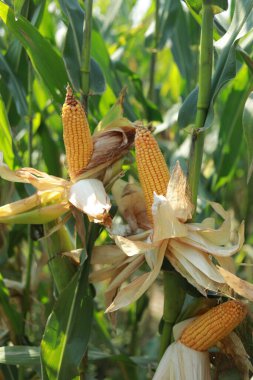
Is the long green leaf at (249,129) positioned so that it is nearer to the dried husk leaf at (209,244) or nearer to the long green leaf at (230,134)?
the dried husk leaf at (209,244)

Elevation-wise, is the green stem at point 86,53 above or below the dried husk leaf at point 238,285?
above

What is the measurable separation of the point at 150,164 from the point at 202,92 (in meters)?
0.20

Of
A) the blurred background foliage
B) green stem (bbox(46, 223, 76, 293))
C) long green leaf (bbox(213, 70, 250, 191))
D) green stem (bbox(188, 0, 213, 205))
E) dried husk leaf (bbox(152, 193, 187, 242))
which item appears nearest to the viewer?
dried husk leaf (bbox(152, 193, 187, 242))

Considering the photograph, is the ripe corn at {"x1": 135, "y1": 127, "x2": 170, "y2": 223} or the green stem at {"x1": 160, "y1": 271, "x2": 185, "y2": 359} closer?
the ripe corn at {"x1": 135, "y1": 127, "x2": 170, "y2": 223}

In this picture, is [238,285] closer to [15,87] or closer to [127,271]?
[127,271]

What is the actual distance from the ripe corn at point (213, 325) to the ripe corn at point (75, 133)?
388mm

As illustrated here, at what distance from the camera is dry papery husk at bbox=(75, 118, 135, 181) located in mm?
1298

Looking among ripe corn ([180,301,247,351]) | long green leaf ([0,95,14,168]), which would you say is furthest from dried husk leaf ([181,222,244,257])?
long green leaf ([0,95,14,168])

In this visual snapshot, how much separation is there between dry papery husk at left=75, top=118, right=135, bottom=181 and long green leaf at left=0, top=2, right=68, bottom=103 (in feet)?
0.89

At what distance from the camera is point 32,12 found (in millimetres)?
1646

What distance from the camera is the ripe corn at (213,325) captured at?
122 cm

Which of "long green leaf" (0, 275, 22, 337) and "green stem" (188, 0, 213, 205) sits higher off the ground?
"green stem" (188, 0, 213, 205)

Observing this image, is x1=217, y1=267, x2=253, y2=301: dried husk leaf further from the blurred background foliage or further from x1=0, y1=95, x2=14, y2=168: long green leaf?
x1=0, y1=95, x2=14, y2=168: long green leaf

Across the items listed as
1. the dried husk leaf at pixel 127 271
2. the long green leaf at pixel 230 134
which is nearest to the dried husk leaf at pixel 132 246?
the dried husk leaf at pixel 127 271
